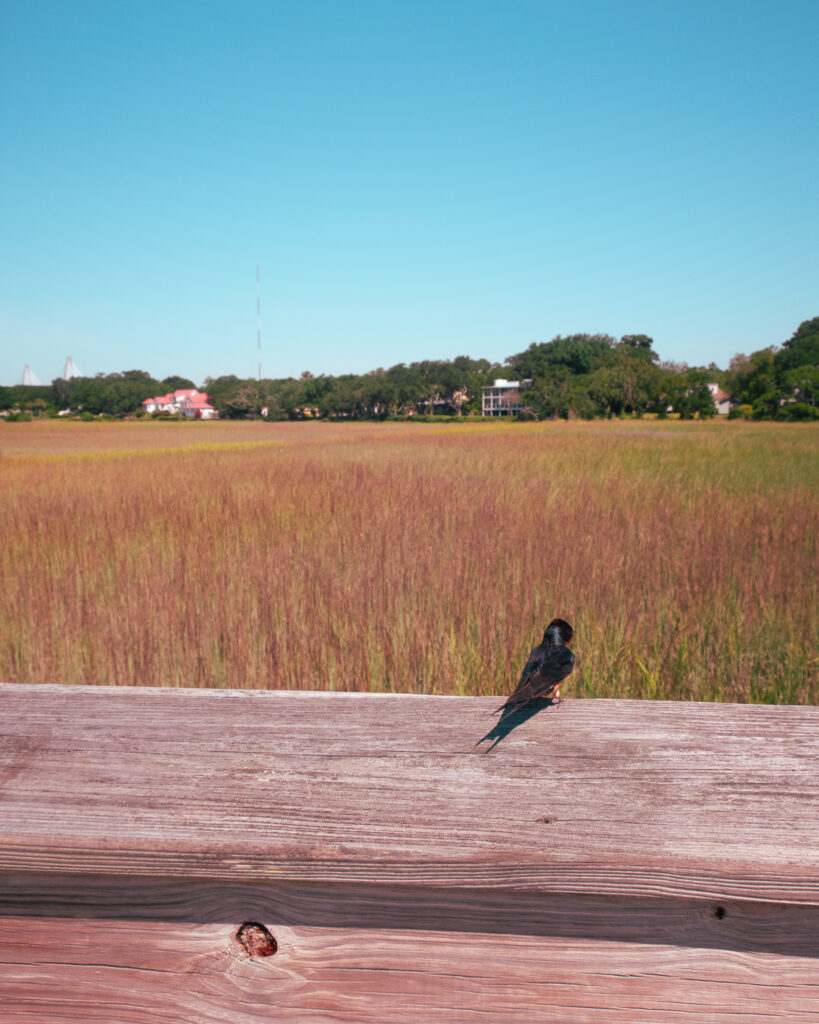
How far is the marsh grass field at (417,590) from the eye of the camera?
2900 millimetres

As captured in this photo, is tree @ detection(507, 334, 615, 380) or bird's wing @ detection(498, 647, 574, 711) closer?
bird's wing @ detection(498, 647, 574, 711)

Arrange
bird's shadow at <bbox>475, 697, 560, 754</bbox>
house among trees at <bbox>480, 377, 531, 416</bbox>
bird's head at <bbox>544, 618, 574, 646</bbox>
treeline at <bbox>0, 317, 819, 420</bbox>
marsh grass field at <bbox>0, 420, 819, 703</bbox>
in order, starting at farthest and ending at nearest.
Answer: house among trees at <bbox>480, 377, 531, 416</bbox>
treeline at <bbox>0, 317, 819, 420</bbox>
marsh grass field at <bbox>0, 420, 819, 703</bbox>
bird's head at <bbox>544, 618, 574, 646</bbox>
bird's shadow at <bbox>475, 697, 560, 754</bbox>

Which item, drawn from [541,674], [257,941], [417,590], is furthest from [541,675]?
[417,590]

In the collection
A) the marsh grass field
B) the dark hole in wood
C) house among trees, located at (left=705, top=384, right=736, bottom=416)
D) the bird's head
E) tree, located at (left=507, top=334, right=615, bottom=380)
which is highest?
tree, located at (left=507, top=334, right=615, bottom=380)

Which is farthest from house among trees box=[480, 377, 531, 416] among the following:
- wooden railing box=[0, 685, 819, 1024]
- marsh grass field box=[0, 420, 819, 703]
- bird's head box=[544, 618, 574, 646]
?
wooden railing box=[0, 685, 819, 1024]

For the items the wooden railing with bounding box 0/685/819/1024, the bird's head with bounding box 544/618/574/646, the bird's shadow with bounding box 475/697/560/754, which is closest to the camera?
the wooden railing with bounding box 0/685/819/1024

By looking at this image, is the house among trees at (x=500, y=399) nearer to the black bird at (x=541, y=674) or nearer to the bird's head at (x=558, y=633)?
the bird's head at (x=558, y=633)

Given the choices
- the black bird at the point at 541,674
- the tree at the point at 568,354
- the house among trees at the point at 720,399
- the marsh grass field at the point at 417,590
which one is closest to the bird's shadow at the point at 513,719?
the black bird at the point at 541,674

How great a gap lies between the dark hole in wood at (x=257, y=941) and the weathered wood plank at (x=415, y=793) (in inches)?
3.0

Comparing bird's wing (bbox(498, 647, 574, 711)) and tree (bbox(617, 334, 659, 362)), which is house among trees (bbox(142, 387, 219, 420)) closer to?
tree (bbox(617, 334, 659, 362))

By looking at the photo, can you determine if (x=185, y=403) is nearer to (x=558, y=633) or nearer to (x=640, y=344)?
(x=640, y=344)

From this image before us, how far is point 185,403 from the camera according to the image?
126 m

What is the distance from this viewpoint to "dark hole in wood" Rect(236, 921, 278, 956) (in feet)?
2.08

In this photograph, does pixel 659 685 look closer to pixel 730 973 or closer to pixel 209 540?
pixel 730 973
